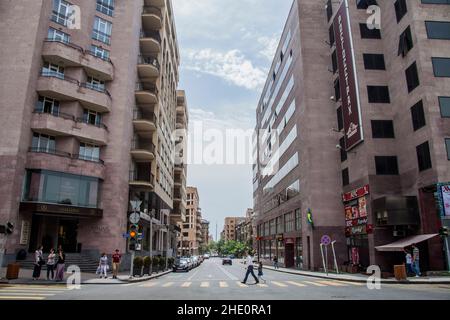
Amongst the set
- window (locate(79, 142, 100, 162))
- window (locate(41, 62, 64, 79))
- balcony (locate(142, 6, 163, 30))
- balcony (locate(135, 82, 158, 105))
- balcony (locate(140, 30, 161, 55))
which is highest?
balcony (locate(142, 6, 163, 30))

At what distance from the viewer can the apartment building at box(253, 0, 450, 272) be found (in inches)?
1078

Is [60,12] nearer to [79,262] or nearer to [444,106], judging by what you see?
[79,262]

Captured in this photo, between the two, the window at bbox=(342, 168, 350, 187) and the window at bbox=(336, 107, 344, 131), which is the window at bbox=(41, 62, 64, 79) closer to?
the window at bbox=(336, 107, 344, 131)

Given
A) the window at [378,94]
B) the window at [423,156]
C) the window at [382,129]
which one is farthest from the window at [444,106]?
the window at [378,94]

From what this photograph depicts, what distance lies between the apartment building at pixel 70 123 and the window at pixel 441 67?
25.9 meters

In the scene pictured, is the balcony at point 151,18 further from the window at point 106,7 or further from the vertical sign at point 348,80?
the vertical sign at point 348,80

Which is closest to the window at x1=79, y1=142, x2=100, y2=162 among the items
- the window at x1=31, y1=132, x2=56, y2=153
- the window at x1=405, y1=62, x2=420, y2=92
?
the window at x1=31, y1=132, x2=56, y2=153

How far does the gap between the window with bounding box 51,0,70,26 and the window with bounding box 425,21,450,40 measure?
31.8 meters

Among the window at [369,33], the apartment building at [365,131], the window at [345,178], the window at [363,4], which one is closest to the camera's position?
the apartment building at [365,131]

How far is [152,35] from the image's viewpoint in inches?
1750

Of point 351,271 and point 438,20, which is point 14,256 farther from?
point 438,20

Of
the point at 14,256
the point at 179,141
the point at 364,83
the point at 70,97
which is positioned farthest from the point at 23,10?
the point at 179,141

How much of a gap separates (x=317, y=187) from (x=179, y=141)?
3830 cm

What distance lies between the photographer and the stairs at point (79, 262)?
2575 cm
